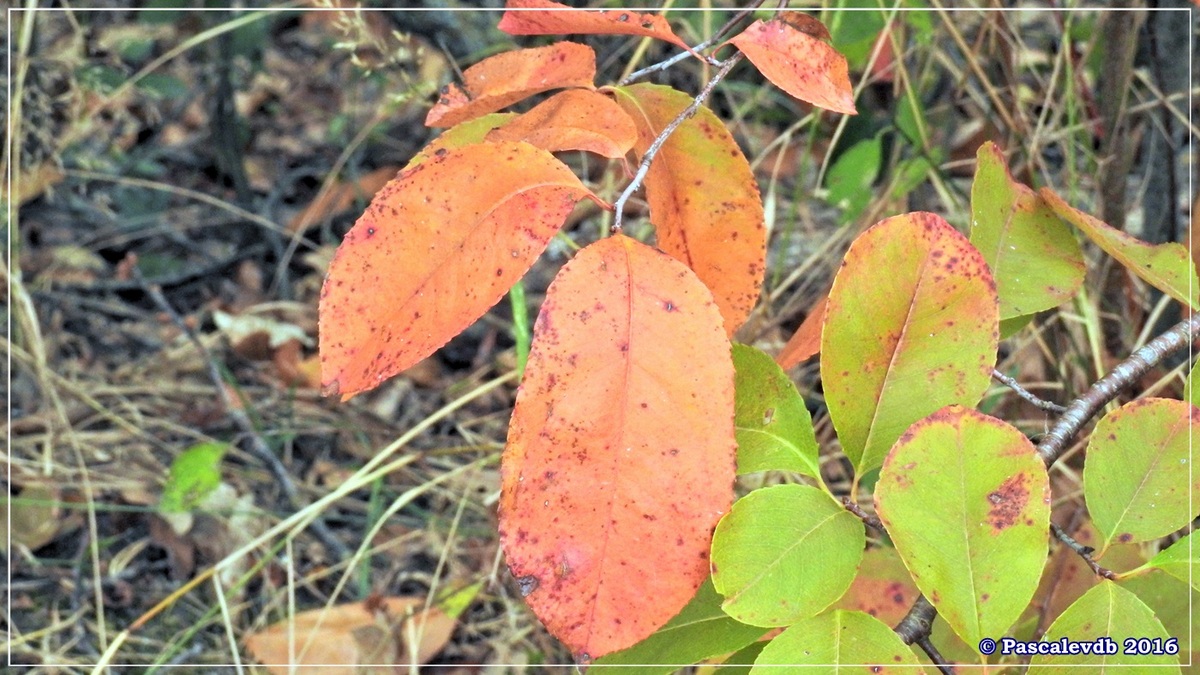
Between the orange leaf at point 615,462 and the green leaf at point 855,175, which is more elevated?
the orange leaf at point 615,462

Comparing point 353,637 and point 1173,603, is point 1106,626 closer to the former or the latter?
point 1173,603

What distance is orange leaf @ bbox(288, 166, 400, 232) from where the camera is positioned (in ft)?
6.16

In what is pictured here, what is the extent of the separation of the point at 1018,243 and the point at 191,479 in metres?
1.01

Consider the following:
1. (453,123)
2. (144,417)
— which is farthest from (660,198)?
(144,417)

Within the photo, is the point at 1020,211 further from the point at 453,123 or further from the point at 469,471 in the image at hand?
the point at 469,471

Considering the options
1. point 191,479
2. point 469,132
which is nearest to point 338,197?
point 191,479

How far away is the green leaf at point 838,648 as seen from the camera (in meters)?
0.57

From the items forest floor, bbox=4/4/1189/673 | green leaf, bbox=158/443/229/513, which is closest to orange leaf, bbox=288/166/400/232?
forest floor, bbox=4/4/1189/673

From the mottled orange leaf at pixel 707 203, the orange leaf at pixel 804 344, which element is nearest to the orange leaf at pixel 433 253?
the mottled orange leaf at pixel 707 203

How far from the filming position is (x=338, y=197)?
1909 millimetres

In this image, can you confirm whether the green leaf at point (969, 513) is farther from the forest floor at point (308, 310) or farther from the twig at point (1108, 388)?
the forest floor at point (308, 310)

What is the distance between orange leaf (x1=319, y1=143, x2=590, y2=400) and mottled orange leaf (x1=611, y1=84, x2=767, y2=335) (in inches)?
4.3

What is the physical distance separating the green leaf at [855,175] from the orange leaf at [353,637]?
70cm

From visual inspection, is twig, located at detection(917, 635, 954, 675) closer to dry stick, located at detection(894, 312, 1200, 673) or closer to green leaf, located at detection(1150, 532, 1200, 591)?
dry stick, located at detection(894, 312, 1200, 673)
